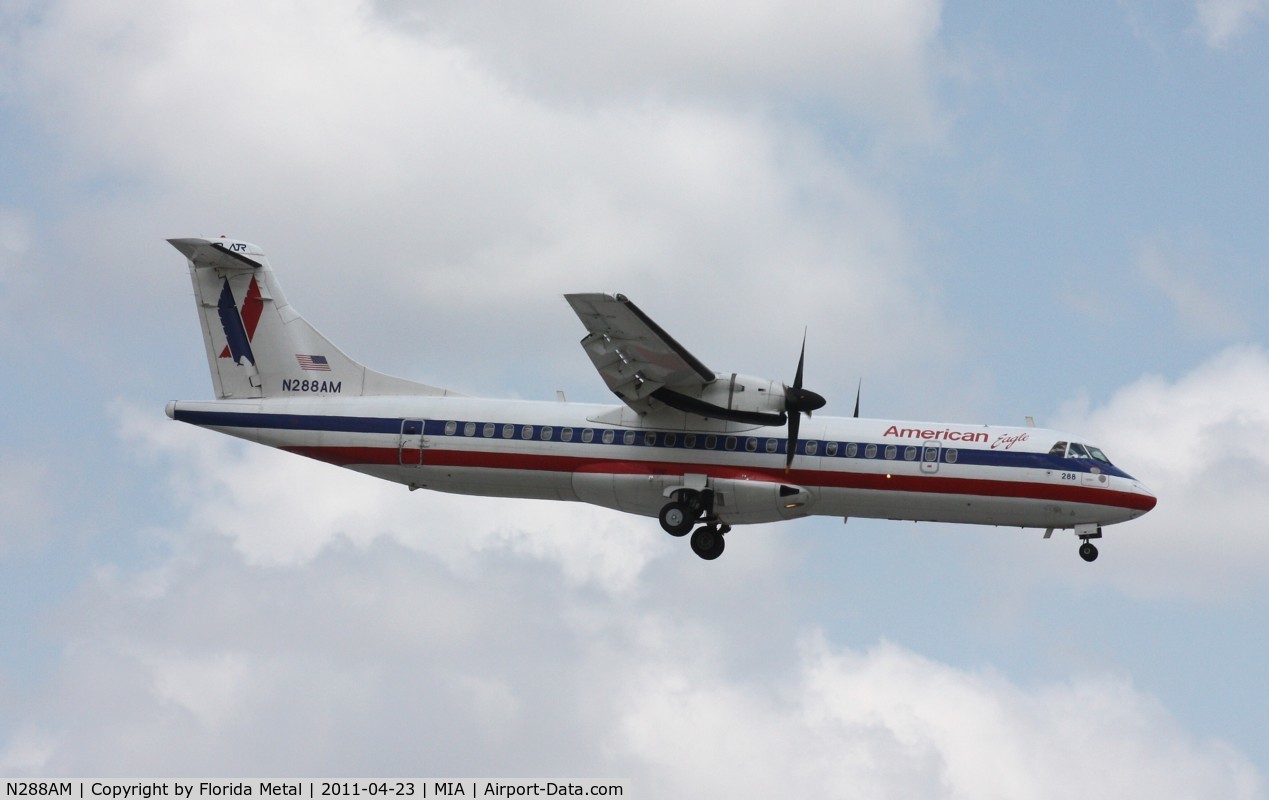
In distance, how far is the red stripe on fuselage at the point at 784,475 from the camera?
29.3 m

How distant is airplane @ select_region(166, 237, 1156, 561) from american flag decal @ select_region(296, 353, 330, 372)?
0.09 meters

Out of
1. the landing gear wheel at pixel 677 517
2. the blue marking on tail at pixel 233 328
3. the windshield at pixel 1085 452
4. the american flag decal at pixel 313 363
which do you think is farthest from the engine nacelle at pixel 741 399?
the blue marking on tail at pixel 233 328

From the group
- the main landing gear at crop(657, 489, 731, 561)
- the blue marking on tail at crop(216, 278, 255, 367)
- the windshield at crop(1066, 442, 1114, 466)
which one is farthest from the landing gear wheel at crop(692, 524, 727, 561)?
the blue marking on tail at crop(216, 278, 255, 367)

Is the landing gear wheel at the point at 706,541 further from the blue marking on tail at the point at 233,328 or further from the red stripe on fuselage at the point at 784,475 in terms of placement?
the blue marking on tail at the point at 233,328

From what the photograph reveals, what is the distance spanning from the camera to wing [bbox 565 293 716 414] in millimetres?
27531

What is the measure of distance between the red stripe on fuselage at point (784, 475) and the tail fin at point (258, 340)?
5.94 ft

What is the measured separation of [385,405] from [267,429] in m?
2.92

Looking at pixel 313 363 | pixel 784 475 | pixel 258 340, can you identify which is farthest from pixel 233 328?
pixel 784 475

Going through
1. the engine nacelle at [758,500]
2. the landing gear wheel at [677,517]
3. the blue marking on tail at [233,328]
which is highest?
the blue marking on tail at [233,328]

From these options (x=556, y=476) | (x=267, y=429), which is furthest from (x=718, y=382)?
(x=267, y=429)

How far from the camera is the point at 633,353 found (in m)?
28.7

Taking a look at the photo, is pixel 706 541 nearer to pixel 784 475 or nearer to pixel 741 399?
pixel 784 475

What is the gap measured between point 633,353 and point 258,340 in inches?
396

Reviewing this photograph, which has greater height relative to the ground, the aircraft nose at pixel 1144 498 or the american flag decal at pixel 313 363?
the american flag decal at pixel 313 363
